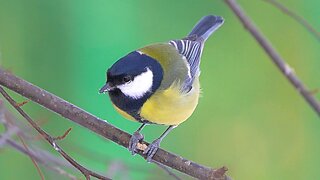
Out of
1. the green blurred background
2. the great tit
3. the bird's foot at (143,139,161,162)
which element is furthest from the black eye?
the green blurred background

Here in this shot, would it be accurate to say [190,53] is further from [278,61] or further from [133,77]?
[278,61]

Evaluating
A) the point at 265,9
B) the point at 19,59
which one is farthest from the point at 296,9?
the point at 19,59

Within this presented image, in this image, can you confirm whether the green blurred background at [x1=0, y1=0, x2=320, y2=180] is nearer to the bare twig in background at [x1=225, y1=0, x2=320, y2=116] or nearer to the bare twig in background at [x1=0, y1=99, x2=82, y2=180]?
the bare twig in background at [x1=0, y1=99, x2=82, y2=180]

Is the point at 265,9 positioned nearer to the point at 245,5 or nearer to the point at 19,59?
the point at 245,5

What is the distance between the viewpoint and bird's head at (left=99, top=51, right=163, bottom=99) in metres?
1.12

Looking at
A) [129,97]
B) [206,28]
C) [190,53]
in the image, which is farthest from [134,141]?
[206,28]

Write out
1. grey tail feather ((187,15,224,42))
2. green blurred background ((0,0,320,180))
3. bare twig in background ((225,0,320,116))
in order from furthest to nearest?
green blurred background ((0,0,320,180)) < grey tail feather ((187,15,224,42)) < bare twig in background ((225,0,320,116))

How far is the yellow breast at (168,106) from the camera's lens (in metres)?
1.20

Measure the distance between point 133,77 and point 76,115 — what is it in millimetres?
199

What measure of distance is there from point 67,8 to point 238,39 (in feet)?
2.00

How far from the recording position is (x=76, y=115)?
3.22 feet

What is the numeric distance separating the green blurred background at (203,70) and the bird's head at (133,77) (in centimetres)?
83

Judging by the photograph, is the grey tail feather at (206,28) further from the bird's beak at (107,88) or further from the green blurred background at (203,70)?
the bird's beak at (107,88)

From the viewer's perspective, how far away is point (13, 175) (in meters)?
2.14
